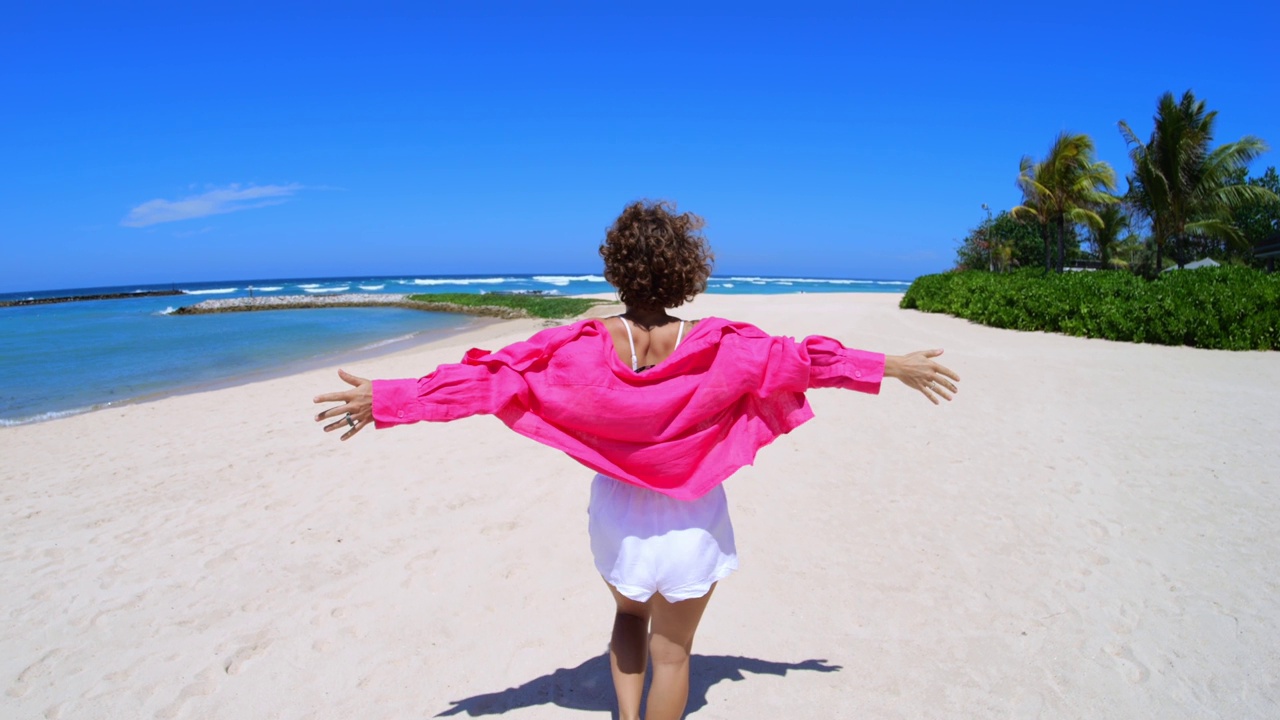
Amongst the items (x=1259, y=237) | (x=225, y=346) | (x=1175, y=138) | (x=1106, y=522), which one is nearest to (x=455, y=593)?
(x=1106, y=522)

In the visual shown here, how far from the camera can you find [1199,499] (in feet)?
18.0

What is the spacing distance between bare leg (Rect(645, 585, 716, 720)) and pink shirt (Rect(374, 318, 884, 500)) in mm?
390

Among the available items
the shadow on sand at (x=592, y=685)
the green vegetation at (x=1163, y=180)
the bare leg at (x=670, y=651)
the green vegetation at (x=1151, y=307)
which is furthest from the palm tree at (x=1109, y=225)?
the bare leg at (x=670, y=651)

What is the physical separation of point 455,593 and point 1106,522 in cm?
449

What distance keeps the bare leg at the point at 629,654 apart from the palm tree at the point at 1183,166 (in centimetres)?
2448

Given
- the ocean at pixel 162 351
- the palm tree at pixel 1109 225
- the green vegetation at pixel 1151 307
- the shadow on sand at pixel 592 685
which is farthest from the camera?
the palm tree at pixel 1109 225

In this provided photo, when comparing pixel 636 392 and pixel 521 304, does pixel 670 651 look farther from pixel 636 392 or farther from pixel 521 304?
pixel 521 304

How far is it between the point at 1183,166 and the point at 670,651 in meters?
25.9

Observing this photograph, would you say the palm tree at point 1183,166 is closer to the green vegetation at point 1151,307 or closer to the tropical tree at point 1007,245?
the green vegetation at point 1151,307

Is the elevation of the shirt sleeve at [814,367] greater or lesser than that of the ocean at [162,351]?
greater

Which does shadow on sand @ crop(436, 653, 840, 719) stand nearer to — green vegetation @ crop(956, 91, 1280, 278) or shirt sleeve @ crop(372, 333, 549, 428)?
shirt sleeve @ crop(372, 333, 549, 428)

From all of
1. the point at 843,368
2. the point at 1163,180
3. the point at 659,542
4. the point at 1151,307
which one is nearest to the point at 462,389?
the point at 659,542

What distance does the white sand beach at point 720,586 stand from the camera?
3.34 m

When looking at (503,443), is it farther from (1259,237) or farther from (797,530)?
(1259,237)
